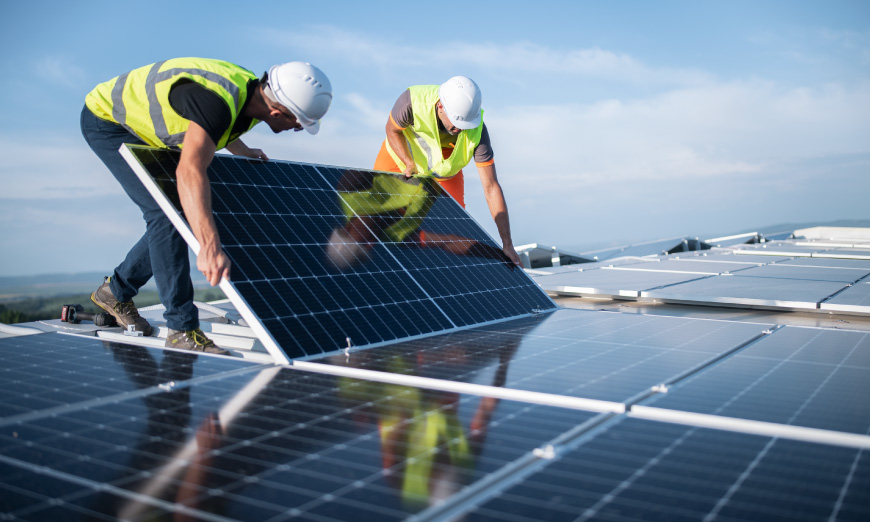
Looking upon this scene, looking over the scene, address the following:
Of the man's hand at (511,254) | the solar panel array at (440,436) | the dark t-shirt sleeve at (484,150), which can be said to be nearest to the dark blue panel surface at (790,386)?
the solar panel array at (440,436)

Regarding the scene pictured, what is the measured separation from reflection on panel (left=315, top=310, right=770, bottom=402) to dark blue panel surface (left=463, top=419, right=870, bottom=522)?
0.63m

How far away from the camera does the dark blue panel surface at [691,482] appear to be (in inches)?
78.4

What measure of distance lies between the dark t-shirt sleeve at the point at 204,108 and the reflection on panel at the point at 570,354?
1.44m

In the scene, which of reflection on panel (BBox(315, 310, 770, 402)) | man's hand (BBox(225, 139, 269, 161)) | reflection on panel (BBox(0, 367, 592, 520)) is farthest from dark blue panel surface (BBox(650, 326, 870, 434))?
man's hand (BBox(225, 139, 269, 161))

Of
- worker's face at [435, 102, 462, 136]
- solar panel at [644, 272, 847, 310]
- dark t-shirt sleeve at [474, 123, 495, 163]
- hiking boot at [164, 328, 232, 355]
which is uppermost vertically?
worker's face at [435, 102, 462, 136]

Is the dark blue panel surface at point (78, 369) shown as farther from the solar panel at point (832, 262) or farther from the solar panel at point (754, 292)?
the solar panel at point (832, 262)

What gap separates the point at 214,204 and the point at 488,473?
9.64 ft

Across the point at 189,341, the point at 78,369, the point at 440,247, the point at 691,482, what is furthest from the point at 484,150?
the point at 691,482

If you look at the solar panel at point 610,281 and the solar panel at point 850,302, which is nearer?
the solar panel at point 850,302

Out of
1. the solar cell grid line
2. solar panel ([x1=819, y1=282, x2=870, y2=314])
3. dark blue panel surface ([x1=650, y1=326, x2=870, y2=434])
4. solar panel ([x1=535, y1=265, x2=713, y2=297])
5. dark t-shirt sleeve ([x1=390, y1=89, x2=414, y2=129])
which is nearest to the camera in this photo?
dark blue panel surface ([x1=650, y1=326, x2=870, y2=434])

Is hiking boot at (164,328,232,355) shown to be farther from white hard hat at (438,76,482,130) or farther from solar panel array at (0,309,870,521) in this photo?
white hard hat at (438,76,482,130)

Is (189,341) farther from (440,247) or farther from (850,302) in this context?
(850,302)

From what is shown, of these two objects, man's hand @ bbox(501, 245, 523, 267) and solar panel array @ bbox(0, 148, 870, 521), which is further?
man's hand @ bbox(501, 245, 523, 267)

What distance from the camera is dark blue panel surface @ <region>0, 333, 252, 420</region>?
3.15 metres
